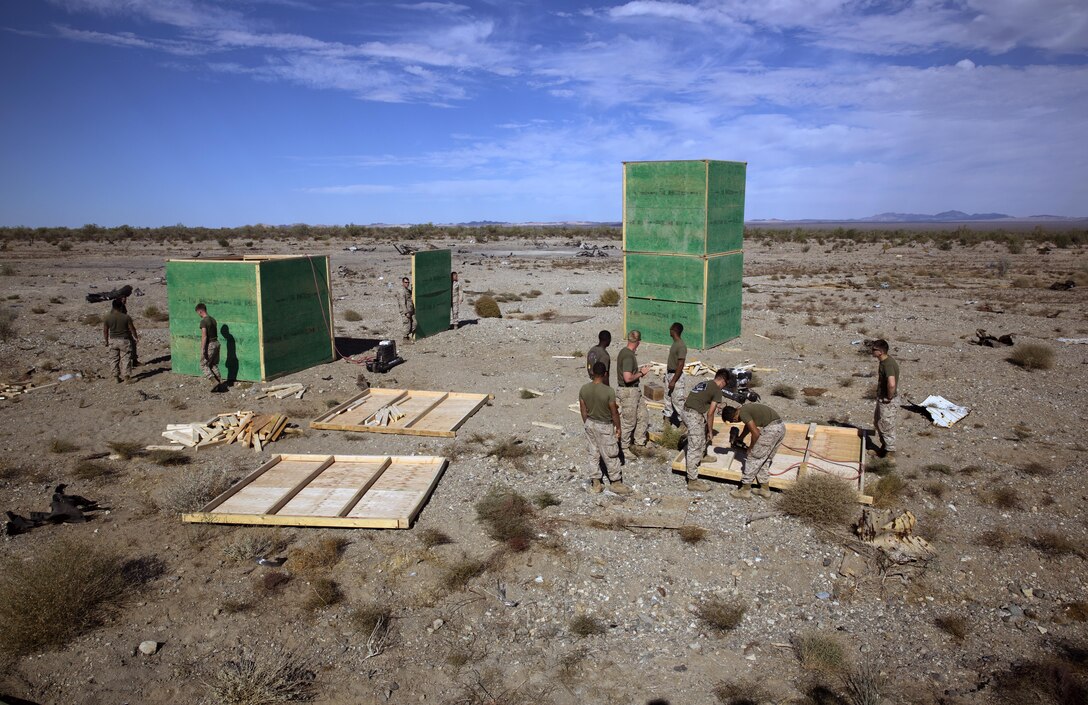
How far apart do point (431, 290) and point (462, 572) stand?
1388cm

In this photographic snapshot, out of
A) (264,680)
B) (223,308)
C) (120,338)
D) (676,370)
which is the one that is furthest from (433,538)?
(120,338)

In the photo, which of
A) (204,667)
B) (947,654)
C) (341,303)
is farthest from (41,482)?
(341,303)

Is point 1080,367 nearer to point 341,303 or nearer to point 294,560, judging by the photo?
point 294,560

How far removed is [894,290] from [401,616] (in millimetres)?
29681

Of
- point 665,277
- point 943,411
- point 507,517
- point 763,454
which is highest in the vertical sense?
point 665,277

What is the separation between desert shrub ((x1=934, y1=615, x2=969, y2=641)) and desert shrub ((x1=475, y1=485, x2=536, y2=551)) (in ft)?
14.2

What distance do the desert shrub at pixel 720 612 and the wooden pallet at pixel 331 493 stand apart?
12.1 ft

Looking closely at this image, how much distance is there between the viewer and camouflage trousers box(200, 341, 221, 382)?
1461 centimetres

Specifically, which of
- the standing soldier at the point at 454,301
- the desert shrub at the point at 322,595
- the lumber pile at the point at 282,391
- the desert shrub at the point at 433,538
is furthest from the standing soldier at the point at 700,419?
the standing soldier at the point at 454,301

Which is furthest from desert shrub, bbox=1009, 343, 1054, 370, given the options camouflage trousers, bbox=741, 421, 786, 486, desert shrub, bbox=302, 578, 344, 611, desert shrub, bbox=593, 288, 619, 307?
desert shrub, bbox=302, 578, 344, 611

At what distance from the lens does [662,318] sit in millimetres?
18797

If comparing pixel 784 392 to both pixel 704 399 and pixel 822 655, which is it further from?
pixel 822 655

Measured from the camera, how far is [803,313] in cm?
2478

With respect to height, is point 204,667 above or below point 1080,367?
below
